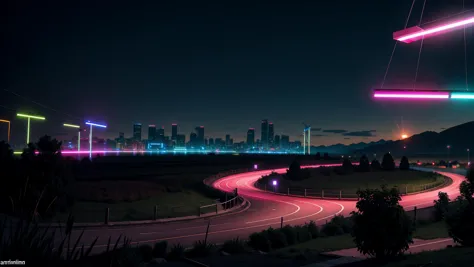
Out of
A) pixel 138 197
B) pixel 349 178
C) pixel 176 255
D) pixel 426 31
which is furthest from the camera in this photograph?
pixel 349 178

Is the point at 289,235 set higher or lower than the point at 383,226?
lower

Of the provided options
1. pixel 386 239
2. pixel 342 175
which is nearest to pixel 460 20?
pixel 386 239

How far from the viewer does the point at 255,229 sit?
22.7 metres

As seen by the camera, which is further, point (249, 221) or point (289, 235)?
point (249, 221)

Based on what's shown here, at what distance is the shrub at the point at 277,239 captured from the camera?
54.7 feet

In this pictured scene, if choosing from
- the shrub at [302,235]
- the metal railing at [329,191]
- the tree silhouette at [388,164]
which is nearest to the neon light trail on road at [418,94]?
the shrub at [302,235]

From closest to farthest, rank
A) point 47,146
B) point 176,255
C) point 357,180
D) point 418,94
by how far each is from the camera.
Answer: point 418,94, point 176,255, point 47,146, point 357,180

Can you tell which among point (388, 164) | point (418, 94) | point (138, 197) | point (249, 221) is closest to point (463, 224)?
point (418, 94)

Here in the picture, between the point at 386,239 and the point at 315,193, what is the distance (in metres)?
33.1

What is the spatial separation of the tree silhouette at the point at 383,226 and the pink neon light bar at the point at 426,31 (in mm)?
4338

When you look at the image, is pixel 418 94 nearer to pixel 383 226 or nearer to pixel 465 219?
pixel 383 226

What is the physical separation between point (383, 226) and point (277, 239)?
6.34 metres

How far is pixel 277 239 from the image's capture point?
16.8 m

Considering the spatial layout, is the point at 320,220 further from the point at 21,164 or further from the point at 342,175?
the point at 342,175
